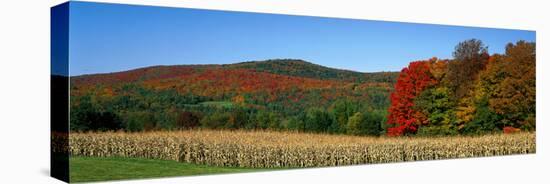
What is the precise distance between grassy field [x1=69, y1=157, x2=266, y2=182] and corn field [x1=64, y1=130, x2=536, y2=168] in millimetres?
134

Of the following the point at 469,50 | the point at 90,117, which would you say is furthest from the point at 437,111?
the point at 90,117

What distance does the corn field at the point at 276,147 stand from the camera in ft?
48.1

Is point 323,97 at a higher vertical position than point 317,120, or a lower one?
higher

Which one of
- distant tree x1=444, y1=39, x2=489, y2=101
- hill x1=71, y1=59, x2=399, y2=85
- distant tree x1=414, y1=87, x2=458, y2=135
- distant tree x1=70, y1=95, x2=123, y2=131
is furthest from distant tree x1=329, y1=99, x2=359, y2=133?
distant tree x1=70, y1=95, x2=123, y2=131

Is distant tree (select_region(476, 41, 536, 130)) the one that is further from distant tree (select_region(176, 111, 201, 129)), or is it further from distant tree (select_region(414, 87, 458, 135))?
distant tree (select_region(176, 111, 201, 129))

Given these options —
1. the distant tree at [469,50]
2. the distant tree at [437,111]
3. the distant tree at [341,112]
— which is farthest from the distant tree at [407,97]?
the distant tree at [341,112]

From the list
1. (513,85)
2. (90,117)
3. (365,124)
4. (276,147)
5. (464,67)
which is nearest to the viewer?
(90,117)

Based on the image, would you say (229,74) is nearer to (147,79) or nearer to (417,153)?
(147,79)

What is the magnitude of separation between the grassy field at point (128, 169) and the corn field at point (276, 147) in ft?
0.44

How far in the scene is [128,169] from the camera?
46.9ft

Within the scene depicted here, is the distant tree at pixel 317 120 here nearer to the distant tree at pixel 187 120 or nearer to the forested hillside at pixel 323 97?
the forested hillside at pixel 323 97

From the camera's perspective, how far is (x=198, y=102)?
15305 mm

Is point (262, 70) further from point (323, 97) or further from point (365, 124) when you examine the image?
point (365, 124)

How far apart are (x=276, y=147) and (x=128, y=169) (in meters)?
3.30
